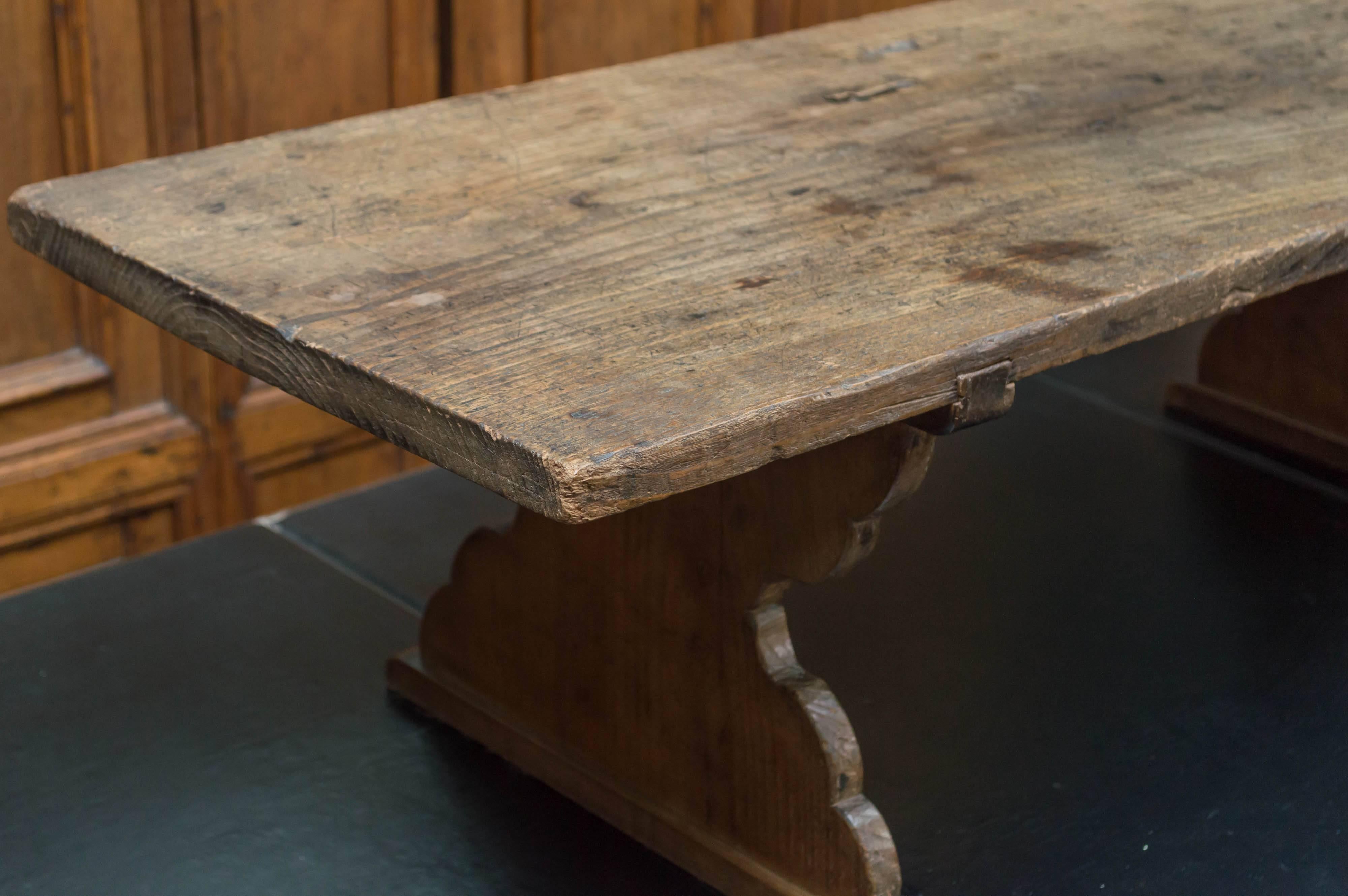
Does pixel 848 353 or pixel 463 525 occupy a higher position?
pixel 848 353

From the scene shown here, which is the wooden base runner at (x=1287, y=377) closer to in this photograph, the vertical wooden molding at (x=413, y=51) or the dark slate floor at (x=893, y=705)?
the dark slate floor at (x=893, y=705)

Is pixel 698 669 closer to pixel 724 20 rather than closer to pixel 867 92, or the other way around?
pixel 867 92

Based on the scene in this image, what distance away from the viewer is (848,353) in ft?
3.08

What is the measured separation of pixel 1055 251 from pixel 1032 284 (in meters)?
0.07

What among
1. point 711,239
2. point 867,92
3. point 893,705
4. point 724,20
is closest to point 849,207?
point 711,239

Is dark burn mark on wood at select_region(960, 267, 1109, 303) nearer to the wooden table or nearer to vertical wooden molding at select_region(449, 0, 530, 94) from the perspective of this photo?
the wooden table

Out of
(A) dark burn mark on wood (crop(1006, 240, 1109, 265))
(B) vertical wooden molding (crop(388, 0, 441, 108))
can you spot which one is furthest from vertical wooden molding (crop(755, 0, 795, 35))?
(A) dark burn mark on wood (crop(1006, 240, 1109, 265))

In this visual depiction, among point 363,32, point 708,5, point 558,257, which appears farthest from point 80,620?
point 708,5

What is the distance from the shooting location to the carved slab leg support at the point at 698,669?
3.55 feet

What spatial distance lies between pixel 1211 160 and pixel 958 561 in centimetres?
51

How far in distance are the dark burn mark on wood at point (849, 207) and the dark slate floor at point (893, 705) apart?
43 centimetres

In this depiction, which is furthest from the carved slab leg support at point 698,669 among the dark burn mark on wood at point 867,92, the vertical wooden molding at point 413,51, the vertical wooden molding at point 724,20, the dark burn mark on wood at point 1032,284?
the vertical wooden molding at point 724,20

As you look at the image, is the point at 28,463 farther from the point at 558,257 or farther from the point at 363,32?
the point at 558,257

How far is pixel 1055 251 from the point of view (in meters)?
1.11
